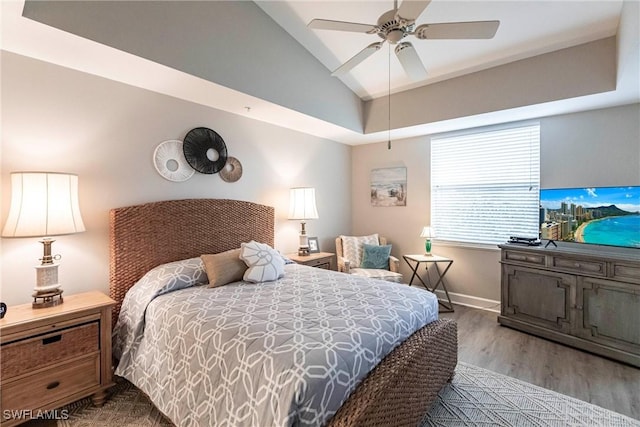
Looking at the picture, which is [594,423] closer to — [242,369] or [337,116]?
[242,369]

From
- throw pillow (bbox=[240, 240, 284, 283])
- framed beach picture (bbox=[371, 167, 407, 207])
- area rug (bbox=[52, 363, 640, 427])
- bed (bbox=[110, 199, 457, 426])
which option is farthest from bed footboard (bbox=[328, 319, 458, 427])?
framed beach picture (bbox=[371, 167, 407, 207])

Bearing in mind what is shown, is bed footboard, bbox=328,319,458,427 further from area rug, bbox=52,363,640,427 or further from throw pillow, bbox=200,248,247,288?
throw pillow, bbox=200,248,247,288

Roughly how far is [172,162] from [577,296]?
4.00 metres

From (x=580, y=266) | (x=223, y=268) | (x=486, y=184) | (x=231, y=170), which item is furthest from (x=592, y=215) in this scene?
(x=231, y=170)

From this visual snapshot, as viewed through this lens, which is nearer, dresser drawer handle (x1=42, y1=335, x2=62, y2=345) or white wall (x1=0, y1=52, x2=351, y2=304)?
dresser drawer handle (x1=42, y1=335, x2=62, y2=345)

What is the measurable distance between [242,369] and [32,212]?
5.37 feet

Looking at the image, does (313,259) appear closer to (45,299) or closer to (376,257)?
(376,257)

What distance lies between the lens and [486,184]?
12.4ft

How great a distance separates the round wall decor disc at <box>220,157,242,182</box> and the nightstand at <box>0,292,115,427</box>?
1.59 m

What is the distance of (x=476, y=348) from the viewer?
2807 millimetres

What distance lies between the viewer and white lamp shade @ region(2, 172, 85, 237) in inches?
69.5

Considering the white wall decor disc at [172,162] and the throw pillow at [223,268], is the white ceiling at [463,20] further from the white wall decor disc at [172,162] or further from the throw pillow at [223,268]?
the throw pillow at [223,268]

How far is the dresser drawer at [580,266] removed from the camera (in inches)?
102

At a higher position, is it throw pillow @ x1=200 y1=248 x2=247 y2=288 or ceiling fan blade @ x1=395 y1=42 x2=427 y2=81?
ceiling fan blade @ x1=395 y1=42 x2=427 y2=81
